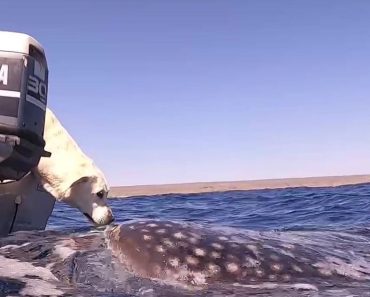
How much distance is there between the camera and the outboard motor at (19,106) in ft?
13.1

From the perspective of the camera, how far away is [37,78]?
4500 millimetres

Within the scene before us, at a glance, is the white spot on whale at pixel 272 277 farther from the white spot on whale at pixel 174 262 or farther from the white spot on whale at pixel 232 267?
the white spot on whale at pixel 174 262

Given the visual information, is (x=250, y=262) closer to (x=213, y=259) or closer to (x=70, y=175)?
(x=213, y=259)

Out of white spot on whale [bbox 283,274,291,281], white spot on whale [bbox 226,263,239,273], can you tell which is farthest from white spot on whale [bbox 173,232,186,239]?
white spot on whale [bbox 283,274,291,281]

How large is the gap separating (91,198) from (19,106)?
155 cm

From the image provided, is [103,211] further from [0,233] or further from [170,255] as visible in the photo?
[170,255]

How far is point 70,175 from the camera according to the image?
524 cm

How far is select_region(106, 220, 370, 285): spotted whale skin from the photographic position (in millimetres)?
3518

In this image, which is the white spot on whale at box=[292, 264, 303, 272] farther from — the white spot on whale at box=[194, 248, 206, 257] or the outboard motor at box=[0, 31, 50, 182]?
the outboard motor at box=[0, 31, 50, 182]

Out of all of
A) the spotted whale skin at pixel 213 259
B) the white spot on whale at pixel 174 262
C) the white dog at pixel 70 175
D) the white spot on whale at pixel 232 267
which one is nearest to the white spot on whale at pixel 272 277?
the spotted whale skin at pixel 213 259

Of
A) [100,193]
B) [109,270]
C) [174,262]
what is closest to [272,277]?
[174,262]

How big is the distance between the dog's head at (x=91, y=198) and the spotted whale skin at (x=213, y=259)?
1526 millimetres

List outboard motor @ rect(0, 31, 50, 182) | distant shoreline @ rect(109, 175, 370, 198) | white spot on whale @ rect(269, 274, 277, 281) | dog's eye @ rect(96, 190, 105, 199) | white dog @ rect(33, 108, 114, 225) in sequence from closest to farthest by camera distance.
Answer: white spot on whale @ rect(269, 274, 277, 281)
outboard motor @ rect(0, 31, 50, 182)
white dog @ rect(33, 108, 114, 225)
dog's eye @ rect(96, 190, 105, 199)
distant shoreline @ rect(109, 175, 370, 198)

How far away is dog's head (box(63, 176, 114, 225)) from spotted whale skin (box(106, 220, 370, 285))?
5.01 ft
